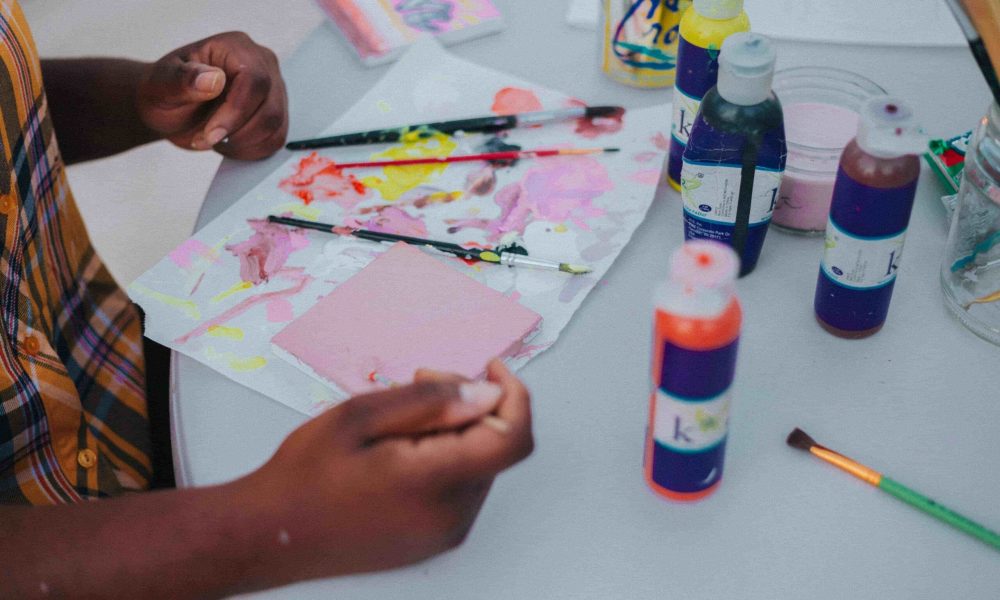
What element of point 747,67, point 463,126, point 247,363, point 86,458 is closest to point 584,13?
point 463,126

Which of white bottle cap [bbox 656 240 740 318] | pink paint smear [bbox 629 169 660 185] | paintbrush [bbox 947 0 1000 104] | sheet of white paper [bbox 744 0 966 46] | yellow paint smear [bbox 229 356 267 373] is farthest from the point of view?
sheet of white paper [bbox 744 0 966 46]

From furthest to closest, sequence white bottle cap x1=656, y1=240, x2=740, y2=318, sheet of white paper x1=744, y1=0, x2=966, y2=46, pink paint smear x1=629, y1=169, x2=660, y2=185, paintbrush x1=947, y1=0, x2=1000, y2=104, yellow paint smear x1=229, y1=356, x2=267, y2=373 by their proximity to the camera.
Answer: sheet of white paper x1=744, y1=0, x2=966, y2=46, pink paint smear x1=629, y1=169, x2=660, y2=185, yellow paint smear x1=229, y1=356, x2=267, y2=373, paintbrush x1=947, y1=0, x2=1000, y2=104, white bottle cap x1=656, y1=240, x2=740, y2=318

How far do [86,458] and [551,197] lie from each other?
442mm

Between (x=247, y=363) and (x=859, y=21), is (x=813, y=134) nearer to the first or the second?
(x=859, y=21)

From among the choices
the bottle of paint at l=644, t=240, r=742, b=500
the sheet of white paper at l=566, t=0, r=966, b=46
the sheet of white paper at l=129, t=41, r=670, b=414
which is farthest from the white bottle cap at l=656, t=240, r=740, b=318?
the sheet of white paper at l=566, t=0, r=966, b=46

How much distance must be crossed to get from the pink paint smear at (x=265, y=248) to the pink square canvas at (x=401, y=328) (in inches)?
3.2

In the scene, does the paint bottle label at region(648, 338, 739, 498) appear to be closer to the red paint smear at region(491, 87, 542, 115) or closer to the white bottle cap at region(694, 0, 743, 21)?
the white bottle cap at region(694, 0, 743, 21)

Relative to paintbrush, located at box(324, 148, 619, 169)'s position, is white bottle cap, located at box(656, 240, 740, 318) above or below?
above

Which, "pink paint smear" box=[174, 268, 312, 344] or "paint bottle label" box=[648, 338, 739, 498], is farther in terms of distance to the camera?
"pink paint smear" box=[174, 268, 312, 344]

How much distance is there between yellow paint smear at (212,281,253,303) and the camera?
0.73 meters

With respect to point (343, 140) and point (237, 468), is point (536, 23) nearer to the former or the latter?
point (343, 140)

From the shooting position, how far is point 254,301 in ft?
2.37

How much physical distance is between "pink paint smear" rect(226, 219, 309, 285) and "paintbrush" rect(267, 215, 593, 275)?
19mm

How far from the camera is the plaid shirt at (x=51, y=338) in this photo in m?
0.71
